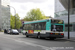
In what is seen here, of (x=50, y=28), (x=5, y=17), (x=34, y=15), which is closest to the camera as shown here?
(x=50, y=28)

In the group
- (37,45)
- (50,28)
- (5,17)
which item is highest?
(5,17)

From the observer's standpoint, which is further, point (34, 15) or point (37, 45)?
point (34, 15)

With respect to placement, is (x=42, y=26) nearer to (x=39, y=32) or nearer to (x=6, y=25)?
(x=39, y=32)

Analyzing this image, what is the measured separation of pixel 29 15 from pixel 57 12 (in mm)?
41123

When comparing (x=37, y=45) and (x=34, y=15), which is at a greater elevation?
(x=34, y=15)

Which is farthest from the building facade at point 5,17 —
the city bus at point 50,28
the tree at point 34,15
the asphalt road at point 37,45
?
the asphalt road at point 37,45

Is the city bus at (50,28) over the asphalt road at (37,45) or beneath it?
over

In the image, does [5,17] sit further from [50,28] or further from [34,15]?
[50,28]

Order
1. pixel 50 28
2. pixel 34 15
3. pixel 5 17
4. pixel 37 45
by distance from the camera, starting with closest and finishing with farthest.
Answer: pixel 37 45, pixel 50 28, pixel 34 15, pixel 5 17

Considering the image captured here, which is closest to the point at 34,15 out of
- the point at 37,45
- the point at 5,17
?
the point at 5,17

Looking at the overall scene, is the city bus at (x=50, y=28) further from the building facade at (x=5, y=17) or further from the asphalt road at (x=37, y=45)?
the building facade at (x=5, y=17)

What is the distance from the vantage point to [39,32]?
20.6m

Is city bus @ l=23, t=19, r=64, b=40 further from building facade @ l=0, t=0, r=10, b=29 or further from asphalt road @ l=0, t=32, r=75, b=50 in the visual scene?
building facade @ l=0, t=0, r=10, b=29

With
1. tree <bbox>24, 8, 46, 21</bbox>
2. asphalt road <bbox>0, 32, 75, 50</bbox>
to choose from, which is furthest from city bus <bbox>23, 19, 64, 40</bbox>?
tree <bbox>24, 8, 46, 21</bbox>
